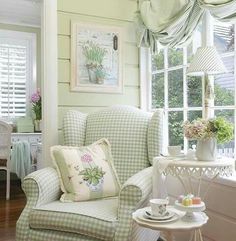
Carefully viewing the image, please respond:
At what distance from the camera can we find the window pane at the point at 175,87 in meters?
2.68

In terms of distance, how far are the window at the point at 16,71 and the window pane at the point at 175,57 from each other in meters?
3.02

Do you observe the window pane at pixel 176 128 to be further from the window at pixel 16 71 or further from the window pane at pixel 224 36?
the window at pixel 16 71

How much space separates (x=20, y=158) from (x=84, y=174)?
107 inches

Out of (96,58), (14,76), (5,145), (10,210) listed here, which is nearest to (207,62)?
(96,58)

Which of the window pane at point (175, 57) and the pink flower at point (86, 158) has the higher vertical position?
the window pane at point (175, 57)

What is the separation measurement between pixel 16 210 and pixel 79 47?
186 centimetres

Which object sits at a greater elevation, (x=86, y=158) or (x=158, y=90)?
(x=158, y=90)

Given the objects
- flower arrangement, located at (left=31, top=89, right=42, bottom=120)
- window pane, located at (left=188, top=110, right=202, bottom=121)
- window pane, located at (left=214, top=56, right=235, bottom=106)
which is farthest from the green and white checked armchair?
flower arrangement, located at (left=31, top=89, right=42, bottom=120)

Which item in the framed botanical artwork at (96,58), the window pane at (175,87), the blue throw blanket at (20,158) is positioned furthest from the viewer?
the blue throw blanket at (20,158)

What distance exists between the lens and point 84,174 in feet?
6.88

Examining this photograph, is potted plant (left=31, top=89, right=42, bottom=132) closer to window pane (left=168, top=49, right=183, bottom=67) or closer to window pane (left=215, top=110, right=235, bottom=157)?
window pane (left=168, top=49, right=183, bottom=67)

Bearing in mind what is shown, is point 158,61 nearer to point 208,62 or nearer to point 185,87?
point 185,87

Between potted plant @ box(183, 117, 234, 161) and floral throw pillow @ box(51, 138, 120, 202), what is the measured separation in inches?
23.9

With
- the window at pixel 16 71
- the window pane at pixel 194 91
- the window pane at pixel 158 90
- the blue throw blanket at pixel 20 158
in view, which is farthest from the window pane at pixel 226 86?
the window at pixel 16 71
